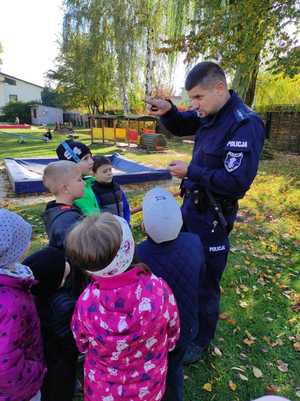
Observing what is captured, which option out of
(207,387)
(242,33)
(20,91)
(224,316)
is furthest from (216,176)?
(20,91)

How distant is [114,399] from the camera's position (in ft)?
4.90

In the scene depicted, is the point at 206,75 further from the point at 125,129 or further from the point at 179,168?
the point at 125,129

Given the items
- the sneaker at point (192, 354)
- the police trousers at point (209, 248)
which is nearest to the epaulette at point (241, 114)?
the police trousers at point (209, 248)

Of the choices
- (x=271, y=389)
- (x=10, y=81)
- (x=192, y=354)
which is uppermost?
(x=10, y=81)

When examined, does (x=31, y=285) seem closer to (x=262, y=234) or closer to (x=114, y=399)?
(x=114, y=399)

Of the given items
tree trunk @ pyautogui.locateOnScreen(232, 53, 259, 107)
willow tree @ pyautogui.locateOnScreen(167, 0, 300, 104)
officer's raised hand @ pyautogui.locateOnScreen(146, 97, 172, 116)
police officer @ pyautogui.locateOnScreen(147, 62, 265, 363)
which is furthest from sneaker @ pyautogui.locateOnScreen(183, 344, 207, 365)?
tree trunk @ pyautogui.locateOnScreen(232, 53, 259, 107)

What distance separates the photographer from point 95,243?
1.25m

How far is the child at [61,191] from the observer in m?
2.05

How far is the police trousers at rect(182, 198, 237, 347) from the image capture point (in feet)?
7.36

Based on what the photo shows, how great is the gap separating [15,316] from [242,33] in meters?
9.59

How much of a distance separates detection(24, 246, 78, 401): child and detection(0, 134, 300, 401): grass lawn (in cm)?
105

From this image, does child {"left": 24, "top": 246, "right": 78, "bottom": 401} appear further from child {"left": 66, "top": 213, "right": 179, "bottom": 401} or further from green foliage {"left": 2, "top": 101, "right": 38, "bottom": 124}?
green foliage {"left": 2, "top": 101, "right": 38, "bottom": 124}

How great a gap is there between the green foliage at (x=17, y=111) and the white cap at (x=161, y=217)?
172ft

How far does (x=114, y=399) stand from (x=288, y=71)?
9.94 metres
